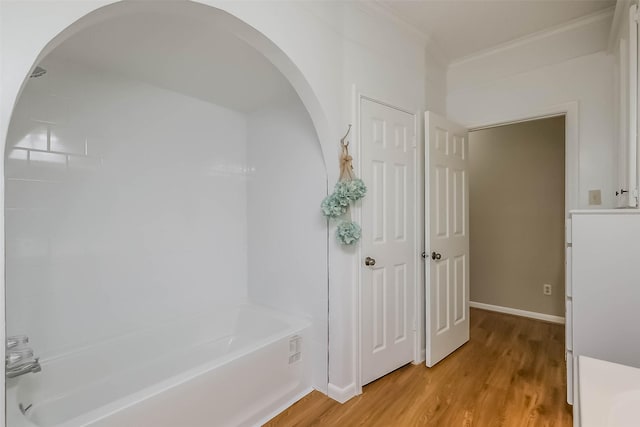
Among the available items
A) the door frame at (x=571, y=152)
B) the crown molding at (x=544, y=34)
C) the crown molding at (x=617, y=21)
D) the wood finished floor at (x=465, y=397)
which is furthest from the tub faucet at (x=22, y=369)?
the crown molding at (x=544, y=34)

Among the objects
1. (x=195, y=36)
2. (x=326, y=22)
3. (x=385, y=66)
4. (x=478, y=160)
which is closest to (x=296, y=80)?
(x=326, y=22)

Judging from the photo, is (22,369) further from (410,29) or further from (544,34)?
(544,34)

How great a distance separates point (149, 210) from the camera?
7.20 ft

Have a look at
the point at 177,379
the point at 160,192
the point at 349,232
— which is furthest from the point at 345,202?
the point at 160,192

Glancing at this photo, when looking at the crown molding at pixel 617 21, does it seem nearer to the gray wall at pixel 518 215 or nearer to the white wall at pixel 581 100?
the white wall at pixel 581 100

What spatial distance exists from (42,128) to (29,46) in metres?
1.17

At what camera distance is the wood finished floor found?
1.74m

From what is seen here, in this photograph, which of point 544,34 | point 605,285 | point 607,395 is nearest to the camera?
point 607,395

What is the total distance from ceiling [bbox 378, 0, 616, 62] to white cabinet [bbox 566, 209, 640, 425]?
57.6 inches

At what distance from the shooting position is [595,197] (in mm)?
2201

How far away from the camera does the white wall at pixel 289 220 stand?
2.06m

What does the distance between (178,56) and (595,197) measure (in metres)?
2.94

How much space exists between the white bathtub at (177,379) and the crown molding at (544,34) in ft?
8.68

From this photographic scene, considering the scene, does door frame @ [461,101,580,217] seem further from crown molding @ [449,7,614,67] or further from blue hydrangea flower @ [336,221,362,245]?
blue hydrangea flower @ [336,221,362,245]
